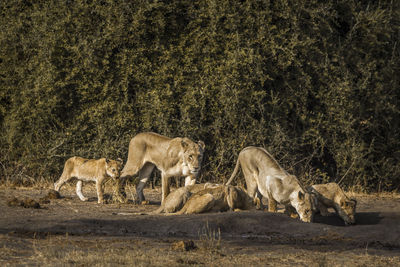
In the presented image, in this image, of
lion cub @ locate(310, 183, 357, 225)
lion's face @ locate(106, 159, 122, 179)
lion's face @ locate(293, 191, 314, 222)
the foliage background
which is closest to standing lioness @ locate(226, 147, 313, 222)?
lion's face @ locate(293, 191, 314, 222)

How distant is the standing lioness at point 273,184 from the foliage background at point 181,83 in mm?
3814

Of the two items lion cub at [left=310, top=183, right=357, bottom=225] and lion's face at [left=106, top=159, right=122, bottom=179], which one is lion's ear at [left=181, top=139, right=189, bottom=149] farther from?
lion cub at [left=310, top=183, right=357, bottom=225]

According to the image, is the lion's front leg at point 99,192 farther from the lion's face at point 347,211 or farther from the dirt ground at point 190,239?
the lion's face at point 347,211

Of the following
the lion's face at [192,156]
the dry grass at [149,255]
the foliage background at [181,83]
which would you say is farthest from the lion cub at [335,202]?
the foliage background at [181,83]

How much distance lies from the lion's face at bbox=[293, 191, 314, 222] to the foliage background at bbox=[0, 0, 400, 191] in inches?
224

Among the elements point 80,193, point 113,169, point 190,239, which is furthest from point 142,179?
point 190,239

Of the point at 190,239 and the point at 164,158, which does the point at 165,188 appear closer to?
the point at 164,158

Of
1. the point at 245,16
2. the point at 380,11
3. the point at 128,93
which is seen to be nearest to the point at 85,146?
the point at 128,93

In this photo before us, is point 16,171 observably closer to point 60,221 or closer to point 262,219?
point 60,221

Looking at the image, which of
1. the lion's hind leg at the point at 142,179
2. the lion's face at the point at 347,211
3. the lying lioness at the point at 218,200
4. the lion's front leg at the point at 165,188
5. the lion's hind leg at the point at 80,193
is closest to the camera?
the lying lioness at the point at 218,200

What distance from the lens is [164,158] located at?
12719 millimetres

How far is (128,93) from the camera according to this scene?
635 inches

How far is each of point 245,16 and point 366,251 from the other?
9.80 metres

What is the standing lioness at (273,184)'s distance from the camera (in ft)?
33.3
